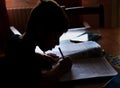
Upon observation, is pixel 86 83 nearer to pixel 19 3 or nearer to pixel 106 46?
pixel 106 46

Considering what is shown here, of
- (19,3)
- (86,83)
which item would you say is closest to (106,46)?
(86,83)

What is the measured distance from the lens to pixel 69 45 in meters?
1.66

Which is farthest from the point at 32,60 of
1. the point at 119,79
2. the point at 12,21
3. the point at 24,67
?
the point at 12,21

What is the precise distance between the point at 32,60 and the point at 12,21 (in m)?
1.66

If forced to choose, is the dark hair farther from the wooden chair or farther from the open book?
the wooden chair

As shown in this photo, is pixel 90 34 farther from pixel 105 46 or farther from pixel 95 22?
pixel 95 22

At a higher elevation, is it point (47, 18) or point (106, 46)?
point (47, 18)

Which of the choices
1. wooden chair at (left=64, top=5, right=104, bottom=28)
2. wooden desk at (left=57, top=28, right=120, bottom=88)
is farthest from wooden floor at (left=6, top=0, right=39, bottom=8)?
wooden desk at (left=57, top=28, right=120, bottom=88)

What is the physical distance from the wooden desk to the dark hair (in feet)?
0.88

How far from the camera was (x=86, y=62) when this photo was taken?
4.56 ft

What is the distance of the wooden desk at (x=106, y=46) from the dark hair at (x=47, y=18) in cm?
A: 27

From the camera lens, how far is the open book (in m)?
1.24

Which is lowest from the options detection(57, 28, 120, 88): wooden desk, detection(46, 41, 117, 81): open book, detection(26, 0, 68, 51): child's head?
detection(57, 28, 120, 88): wooden desk

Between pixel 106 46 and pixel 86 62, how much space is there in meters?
0.35
